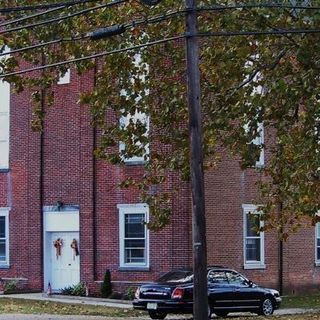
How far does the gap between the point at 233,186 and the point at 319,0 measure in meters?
15.6

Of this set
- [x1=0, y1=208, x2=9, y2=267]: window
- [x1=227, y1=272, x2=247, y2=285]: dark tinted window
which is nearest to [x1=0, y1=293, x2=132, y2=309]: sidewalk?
[x1=0, y1=208, x2=9, y2=267]: window

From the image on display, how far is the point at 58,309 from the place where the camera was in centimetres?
2950

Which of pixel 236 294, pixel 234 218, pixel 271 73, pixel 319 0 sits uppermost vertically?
pixel 319 0

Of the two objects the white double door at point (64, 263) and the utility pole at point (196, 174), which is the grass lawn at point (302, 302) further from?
the utility pole at point (196, 174)

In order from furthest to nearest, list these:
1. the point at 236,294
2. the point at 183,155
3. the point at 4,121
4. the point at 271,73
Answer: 1. the point at 4,121
2. the point at 236,294
3. the point at 183,155
4. the point at 271,73

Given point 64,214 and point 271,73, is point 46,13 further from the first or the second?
point 64,214

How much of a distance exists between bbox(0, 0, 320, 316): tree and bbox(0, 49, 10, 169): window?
44.8ft

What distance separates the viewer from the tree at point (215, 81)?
65.5 feet

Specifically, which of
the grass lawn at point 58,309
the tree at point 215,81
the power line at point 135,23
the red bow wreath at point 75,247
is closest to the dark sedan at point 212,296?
the grass lawn at point 58,309

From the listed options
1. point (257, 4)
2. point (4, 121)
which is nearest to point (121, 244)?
point (4, 121)

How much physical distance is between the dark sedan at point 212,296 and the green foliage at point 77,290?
25.1 ft

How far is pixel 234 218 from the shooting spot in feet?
113

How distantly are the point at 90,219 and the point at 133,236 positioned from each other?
6.10 feet

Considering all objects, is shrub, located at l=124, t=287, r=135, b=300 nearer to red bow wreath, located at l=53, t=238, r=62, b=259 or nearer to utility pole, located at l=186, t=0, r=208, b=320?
red bow wreath, located at l=53, t=238, r=62, b=259
